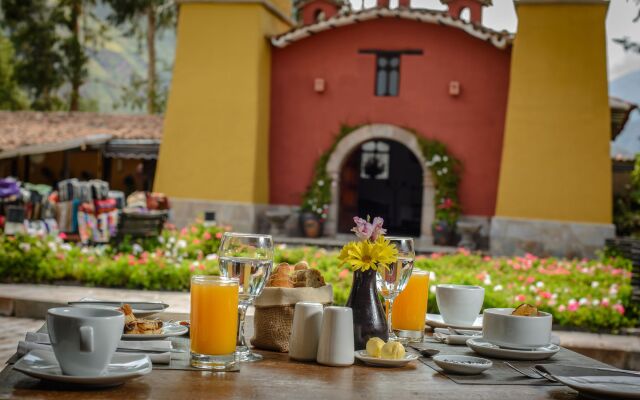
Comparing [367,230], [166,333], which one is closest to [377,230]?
[367,230]

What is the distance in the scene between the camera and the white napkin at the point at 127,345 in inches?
78.2

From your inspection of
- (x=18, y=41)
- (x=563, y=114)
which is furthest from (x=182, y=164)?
(x=18, y=41)

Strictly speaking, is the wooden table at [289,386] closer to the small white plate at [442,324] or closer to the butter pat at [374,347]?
the butter pat at [374,347]

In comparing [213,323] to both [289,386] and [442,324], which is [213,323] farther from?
[442,324]

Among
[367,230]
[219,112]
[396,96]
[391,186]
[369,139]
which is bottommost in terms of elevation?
[367,230]

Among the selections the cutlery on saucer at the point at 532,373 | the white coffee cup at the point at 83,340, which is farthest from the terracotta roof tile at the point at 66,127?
the white coffee cup at the point at 83,340

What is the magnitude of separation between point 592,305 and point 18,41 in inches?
977

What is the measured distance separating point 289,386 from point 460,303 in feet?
3.31

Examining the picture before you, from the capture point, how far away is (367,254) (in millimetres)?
2227

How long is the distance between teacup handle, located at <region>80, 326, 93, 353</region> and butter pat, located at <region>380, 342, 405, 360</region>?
74cm

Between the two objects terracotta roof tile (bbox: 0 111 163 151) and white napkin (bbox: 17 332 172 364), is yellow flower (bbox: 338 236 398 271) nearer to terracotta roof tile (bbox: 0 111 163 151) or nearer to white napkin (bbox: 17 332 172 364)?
white napkin (bbox: 17 332 172 364)

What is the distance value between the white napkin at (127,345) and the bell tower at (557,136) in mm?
11755

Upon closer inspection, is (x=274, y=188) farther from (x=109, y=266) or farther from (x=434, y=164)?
(x=109, y=266)

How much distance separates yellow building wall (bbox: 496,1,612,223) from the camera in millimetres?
13195
